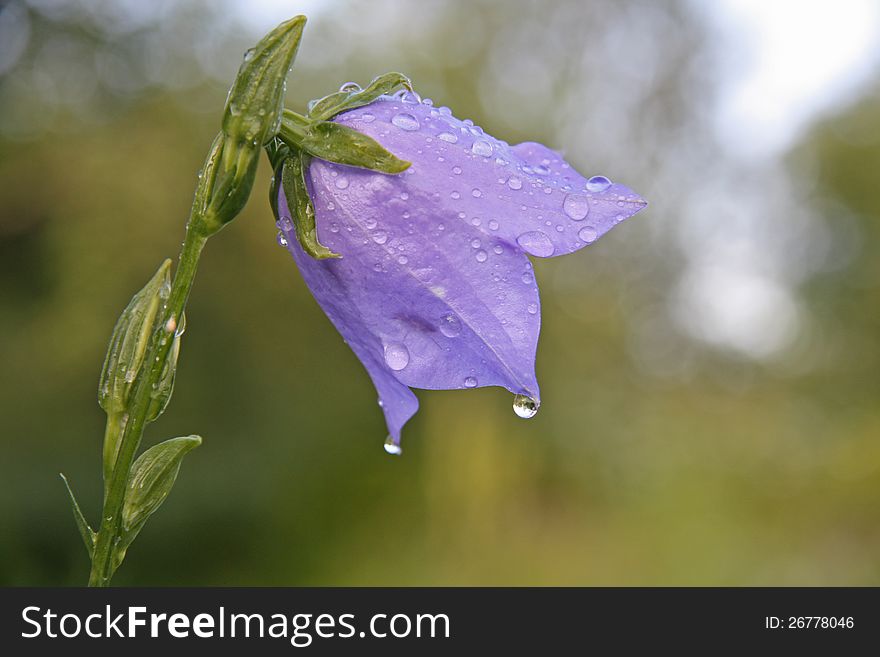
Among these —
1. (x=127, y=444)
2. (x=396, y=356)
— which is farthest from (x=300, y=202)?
(x=127, y=444)

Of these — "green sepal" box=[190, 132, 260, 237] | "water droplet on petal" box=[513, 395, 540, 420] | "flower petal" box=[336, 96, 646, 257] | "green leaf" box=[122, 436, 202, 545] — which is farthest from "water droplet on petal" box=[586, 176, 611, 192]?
"green leaf" box=[122, 436, 202, 545]

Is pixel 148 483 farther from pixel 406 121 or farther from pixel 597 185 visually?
pixel 597 185

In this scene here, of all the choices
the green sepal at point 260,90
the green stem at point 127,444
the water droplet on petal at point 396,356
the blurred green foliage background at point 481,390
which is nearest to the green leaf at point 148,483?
the green stem at point 127,444

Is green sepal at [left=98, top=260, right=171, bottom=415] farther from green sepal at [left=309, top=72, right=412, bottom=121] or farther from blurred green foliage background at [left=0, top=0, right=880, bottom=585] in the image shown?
blurred green foliage background at [left=0, top=0, right=880, bottom=585]

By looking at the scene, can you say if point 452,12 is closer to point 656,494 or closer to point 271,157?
point 656,494

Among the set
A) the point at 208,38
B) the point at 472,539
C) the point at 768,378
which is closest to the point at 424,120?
the point at 208,38

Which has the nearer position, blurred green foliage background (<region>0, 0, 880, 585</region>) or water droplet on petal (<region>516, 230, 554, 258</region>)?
water droplet on petal (<region>516, 230, 554, 258</region>)
